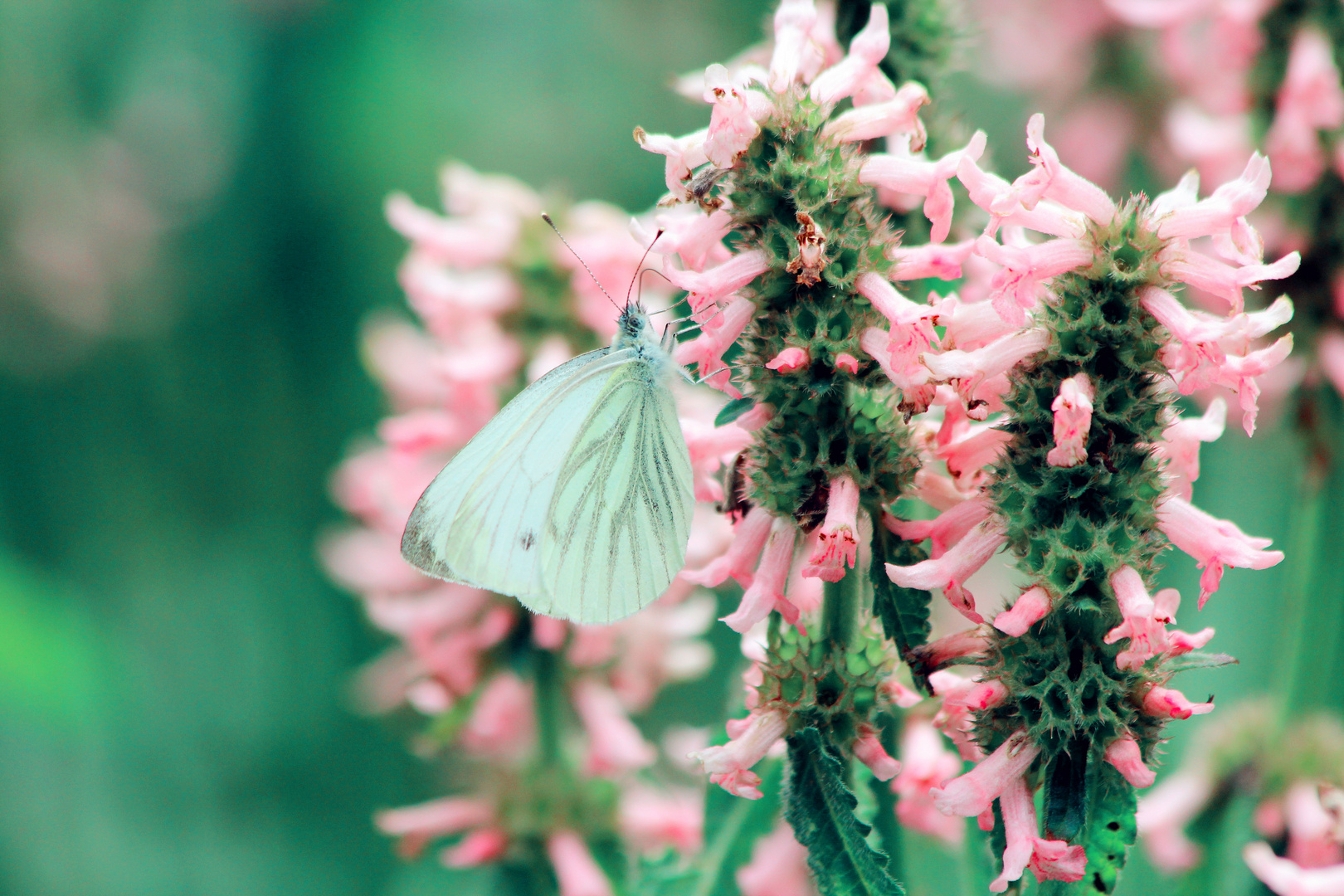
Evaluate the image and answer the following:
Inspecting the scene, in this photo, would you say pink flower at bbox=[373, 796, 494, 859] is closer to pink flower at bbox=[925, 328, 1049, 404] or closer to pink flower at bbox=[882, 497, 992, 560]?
pink flower at bbox=[882, 497, 992, 560]

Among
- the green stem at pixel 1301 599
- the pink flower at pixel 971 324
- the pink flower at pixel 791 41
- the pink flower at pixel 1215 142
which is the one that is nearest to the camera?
the pink flower at pixel 971 324

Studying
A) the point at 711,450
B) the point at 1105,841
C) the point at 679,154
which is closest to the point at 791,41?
the point at 679,154

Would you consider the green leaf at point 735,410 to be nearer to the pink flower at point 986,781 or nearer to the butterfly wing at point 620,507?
the butterfly wing at point 620,507

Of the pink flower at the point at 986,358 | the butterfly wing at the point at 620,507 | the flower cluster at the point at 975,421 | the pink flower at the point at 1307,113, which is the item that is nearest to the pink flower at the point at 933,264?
the flower cluster at the point at 975,421

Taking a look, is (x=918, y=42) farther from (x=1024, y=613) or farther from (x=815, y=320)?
(x=1024, y=613)

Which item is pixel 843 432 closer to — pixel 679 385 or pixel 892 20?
pixel 892 20

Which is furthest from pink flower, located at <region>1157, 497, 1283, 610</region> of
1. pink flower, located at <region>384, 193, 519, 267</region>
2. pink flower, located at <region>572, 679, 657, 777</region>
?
pink flower, located at <region>384, 193, 519, 267</region>
